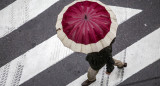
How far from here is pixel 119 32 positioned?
566 centimetres

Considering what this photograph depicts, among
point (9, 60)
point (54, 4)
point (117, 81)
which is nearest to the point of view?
point (117, 81)

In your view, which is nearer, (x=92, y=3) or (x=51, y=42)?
(x=92, y=3)

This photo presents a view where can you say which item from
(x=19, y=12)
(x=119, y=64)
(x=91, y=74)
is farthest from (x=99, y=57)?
(x=19, y=12)

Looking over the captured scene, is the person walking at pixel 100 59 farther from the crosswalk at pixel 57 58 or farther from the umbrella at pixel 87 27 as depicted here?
the crosswalk at pixel 57 58

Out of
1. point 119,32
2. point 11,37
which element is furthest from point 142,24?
point 11,37

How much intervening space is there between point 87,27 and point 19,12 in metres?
2.97

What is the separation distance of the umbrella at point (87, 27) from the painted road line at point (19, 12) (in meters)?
2.35

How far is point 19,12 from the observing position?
6.09 m

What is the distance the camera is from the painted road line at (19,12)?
596 centimetres

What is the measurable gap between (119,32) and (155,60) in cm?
102

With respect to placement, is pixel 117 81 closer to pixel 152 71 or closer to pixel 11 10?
pixel 152 71

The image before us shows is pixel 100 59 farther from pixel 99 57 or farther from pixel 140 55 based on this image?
pixel 140 55

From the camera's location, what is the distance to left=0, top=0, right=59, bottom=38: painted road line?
19.6ft

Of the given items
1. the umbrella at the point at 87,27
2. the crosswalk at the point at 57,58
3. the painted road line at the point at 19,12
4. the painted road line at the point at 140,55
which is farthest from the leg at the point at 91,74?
the painted road line at the point at 19,12
